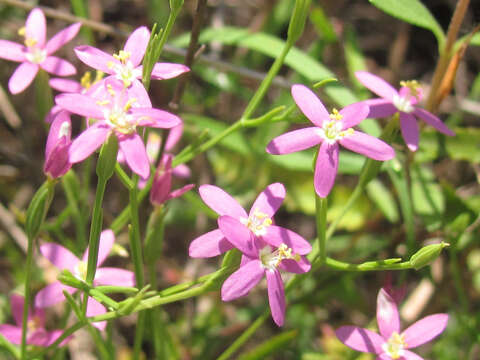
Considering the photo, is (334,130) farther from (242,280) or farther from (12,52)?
(12,52)

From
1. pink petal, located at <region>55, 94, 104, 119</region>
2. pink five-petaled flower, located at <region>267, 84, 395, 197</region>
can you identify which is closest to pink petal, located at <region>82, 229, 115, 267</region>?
pink petal, located at <region>55, 94, 104, 119</region>

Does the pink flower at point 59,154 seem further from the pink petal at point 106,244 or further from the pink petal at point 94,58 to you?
the pink petal at point 106,244

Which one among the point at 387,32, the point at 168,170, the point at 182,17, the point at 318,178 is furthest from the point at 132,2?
the point at 318,178

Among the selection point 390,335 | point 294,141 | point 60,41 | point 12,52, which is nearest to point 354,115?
point 294,141

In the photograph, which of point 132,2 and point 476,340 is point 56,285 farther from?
point 132,2

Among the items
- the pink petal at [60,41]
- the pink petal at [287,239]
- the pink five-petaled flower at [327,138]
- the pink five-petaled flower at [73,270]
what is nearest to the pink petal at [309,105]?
the pink five-petaled flower at [327,138]
